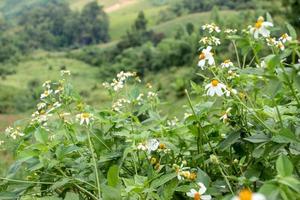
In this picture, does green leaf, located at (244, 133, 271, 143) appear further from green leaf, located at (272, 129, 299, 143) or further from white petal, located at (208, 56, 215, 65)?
white petal, located at (208, 56, 215, 65)

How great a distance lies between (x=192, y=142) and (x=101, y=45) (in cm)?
6367

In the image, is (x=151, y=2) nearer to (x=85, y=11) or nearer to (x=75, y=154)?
(x=85, y=11)

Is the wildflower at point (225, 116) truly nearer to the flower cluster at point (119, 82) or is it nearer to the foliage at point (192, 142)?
the foliage at point (192, 142)

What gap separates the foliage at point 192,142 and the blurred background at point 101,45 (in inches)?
935

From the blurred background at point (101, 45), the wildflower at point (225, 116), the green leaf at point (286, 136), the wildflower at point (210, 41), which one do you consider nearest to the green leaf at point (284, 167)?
the green leaf at point (286, 136)

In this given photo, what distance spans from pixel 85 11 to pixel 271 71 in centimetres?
6641

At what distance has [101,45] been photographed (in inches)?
2537

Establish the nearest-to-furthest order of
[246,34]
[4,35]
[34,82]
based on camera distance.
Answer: [246,34] → [34,82] → [4,35]

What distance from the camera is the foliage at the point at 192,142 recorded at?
1.17 meters

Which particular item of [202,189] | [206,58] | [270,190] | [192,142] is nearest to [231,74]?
[206,58]

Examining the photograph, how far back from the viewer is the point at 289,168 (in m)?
0.92

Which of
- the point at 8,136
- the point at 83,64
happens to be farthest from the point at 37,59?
the point at 8,136

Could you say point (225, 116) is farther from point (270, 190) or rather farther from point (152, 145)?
point (270, 190)

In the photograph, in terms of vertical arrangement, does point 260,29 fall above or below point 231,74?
above
